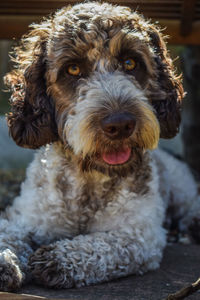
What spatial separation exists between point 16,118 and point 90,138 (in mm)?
744

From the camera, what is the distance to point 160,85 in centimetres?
379

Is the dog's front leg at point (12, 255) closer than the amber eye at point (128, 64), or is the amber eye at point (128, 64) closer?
the dog's front leg at point (12, 255)

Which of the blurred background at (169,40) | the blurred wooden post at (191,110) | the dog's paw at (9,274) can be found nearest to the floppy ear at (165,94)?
the blurred background at (169,40)

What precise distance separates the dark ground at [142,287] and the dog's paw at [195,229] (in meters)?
0.70

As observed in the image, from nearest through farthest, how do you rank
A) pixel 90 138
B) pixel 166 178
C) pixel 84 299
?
pixel 84 299, pixel 90 138, pixel 166 178

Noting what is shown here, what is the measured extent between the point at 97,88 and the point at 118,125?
444 millimetres

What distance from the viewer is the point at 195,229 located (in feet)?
15.7

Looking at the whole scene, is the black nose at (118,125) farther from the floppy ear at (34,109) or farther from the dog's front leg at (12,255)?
the dog's front leg at (12,255)

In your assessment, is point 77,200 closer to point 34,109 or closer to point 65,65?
point 34,109

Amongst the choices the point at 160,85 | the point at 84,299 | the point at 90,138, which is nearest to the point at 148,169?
the point at 160,85

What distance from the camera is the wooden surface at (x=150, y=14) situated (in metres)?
4.59

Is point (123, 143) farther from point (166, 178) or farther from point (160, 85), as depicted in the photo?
point (166, 178)

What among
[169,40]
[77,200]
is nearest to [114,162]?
[77,200]

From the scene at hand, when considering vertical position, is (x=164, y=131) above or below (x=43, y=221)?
above
